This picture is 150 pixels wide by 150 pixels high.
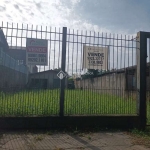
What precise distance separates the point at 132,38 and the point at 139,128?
9.72 ft

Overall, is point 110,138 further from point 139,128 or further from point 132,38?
point 132,38

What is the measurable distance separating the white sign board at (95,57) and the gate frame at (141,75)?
3.65 feet

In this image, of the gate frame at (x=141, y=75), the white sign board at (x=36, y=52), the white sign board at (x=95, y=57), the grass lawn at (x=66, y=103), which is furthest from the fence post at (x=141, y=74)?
the white sign board at (x=36, y=52)

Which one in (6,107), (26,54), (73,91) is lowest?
(6,107)

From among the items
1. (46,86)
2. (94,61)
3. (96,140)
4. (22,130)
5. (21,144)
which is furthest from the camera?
(94,61)

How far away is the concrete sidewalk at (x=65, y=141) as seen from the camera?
14.6 feet

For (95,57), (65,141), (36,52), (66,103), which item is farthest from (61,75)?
(65,141)

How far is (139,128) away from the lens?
6156 millimetres

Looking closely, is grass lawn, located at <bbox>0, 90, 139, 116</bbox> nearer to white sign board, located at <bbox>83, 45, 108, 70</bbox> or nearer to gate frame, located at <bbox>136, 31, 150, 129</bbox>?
gate frame, located at <bbox>136, 31, 150, 129</bbox>

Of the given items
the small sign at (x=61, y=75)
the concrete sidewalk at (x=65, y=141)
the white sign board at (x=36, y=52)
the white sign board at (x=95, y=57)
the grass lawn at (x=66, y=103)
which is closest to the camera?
the concrete sidewalk at (x=65, y=141)

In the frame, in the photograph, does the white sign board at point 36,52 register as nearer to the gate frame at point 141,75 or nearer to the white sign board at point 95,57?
the white sign board at point 95,57

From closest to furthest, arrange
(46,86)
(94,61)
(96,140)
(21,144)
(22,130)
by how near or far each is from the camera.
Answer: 1. (21,144)
2. (96,140)
3. (22,130)
4. (46,86)
5. (94,61)

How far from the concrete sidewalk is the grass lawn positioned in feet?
2.25

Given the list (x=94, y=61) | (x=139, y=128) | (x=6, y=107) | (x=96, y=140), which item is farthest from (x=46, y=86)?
(x=139, y=128)
